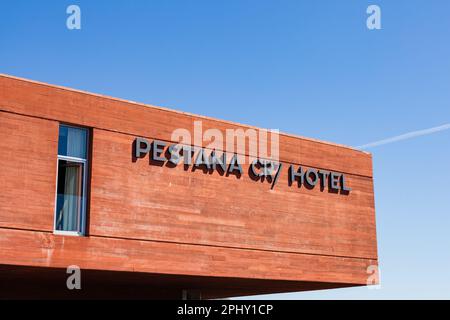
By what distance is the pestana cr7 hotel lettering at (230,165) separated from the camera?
19703 millimetres

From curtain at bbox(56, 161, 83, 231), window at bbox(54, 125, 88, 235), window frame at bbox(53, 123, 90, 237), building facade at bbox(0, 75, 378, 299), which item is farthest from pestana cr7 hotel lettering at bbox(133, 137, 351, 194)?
curtain at bbox(56, 161, 83, 231)

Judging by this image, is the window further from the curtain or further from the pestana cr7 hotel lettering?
the pestana cr7 hotel lettering

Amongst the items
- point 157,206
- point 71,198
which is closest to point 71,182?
point 71,198

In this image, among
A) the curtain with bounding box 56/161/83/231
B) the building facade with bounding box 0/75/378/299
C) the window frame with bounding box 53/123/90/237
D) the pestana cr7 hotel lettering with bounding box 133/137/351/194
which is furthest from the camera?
the pestana cr7 hotel lettering with bounding box 133/137/351/194

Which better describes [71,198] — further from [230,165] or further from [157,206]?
[230,165]

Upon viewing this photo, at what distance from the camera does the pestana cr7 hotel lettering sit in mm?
19703

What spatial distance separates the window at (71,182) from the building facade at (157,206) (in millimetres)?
27

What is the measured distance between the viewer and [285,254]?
21766mm

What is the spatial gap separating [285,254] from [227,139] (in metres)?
3.90

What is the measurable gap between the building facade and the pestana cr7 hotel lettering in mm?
35

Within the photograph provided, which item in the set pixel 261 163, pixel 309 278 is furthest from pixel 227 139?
pixel 309 278

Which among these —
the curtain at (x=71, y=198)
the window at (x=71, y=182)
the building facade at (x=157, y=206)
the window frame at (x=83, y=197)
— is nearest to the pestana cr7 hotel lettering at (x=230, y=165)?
the building facade at (x=157, y=206)

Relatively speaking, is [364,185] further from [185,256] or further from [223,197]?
[185,256]

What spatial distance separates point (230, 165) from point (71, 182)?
4967 mm
